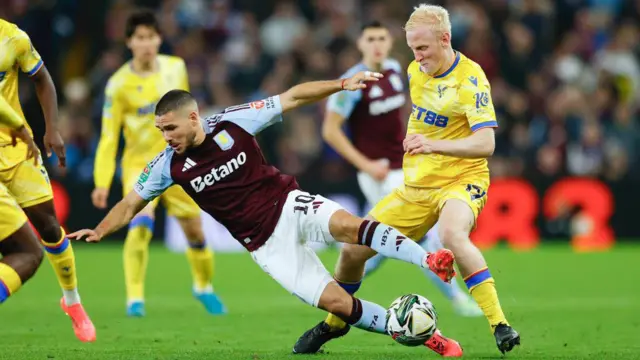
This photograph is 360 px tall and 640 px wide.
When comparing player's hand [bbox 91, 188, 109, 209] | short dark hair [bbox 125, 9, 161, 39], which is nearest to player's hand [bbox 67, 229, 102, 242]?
player's hand [bbox 91, 188, 109, 209]

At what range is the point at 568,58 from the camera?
19.4 metres

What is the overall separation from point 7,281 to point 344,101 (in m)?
4.46

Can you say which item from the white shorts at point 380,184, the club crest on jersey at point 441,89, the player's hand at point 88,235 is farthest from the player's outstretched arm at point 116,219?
the white shorts at point 380,184

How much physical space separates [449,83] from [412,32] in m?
0.43

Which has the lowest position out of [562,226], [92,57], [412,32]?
[562,226]

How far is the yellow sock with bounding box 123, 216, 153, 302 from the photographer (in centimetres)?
1033

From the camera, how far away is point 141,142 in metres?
10.5

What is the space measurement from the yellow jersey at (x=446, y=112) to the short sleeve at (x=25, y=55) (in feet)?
8.76

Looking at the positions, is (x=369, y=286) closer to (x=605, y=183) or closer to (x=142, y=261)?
(x=142, y=261)

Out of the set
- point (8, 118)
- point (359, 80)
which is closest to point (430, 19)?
point (359, 80)

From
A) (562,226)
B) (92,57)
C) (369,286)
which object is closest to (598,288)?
(369,286)

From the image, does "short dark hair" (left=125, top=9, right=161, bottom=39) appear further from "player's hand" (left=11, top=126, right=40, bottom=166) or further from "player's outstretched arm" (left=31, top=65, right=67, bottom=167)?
"player's hand" (left=11, top=126, right=40, bottom=166)

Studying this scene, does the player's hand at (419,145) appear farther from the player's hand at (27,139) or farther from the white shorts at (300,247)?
the player's hand at (27,139)

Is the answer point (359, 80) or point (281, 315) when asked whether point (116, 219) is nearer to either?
point (359, 80)
